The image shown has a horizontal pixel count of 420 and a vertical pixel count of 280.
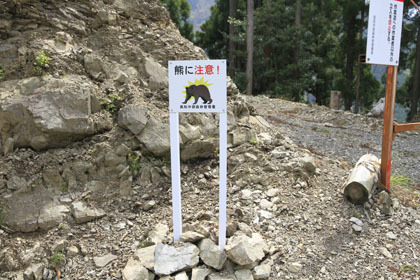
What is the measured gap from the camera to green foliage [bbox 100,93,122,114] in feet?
13.7

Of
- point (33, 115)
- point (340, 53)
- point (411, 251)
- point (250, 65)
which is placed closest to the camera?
point (411, 251)

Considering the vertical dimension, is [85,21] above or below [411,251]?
above

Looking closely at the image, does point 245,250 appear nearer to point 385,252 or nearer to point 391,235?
point 385,252

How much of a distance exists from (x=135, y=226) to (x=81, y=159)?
1.12 meters

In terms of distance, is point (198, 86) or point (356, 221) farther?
point (356, 221)

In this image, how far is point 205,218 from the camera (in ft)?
11.6

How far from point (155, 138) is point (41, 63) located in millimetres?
1768

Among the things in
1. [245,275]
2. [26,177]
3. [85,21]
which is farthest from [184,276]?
[85,21]

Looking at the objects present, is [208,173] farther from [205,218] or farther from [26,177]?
[26,177]

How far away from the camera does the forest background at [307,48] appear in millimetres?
14836

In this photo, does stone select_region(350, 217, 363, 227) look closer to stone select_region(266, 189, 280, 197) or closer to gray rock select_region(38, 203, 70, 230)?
stone select_region(266, 189, 280, 197)

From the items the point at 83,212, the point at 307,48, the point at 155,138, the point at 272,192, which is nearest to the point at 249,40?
the point at 307,48

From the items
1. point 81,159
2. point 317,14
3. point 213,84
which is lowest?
point 81,159

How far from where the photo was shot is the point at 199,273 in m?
2.84
